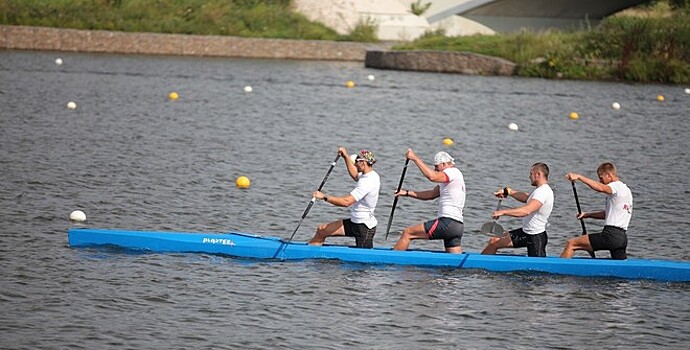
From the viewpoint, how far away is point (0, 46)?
1961 inches

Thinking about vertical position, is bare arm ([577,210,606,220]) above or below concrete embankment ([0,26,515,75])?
below

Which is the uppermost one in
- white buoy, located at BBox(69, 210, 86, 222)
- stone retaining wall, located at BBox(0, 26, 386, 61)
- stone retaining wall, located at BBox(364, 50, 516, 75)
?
stone retaining wall, located at BBox(0, 26, 386, 61)

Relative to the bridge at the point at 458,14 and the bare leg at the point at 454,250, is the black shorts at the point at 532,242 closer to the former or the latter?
the bare leg at the point at 454,250

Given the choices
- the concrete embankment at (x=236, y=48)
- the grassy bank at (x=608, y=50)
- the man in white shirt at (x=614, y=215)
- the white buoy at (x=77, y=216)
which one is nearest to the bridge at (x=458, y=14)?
the concrete embankment at (x=236, y=48)

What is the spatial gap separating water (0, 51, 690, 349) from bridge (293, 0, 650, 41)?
14.7 metres

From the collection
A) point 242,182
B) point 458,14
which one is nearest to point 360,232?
point 242,182

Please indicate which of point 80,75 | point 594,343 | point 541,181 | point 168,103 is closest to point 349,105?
point 168,103

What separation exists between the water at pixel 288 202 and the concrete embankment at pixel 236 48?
648cm

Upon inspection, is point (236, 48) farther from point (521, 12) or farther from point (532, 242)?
point (532, 242)

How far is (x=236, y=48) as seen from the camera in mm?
53219

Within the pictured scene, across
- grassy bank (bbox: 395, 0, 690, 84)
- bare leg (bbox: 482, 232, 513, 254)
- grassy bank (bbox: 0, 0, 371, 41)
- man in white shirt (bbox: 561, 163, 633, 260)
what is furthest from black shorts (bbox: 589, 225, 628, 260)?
grassy bank (bbox: 0, 0, 371, 41)

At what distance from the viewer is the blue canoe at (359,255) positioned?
16109 millimetres

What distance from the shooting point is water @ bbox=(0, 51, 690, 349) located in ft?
45.0

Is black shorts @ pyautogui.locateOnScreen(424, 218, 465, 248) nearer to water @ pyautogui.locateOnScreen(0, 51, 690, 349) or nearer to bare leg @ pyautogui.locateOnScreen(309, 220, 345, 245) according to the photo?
water @ pyautogui.locateOnScreen(0, 51, 690, 349)
